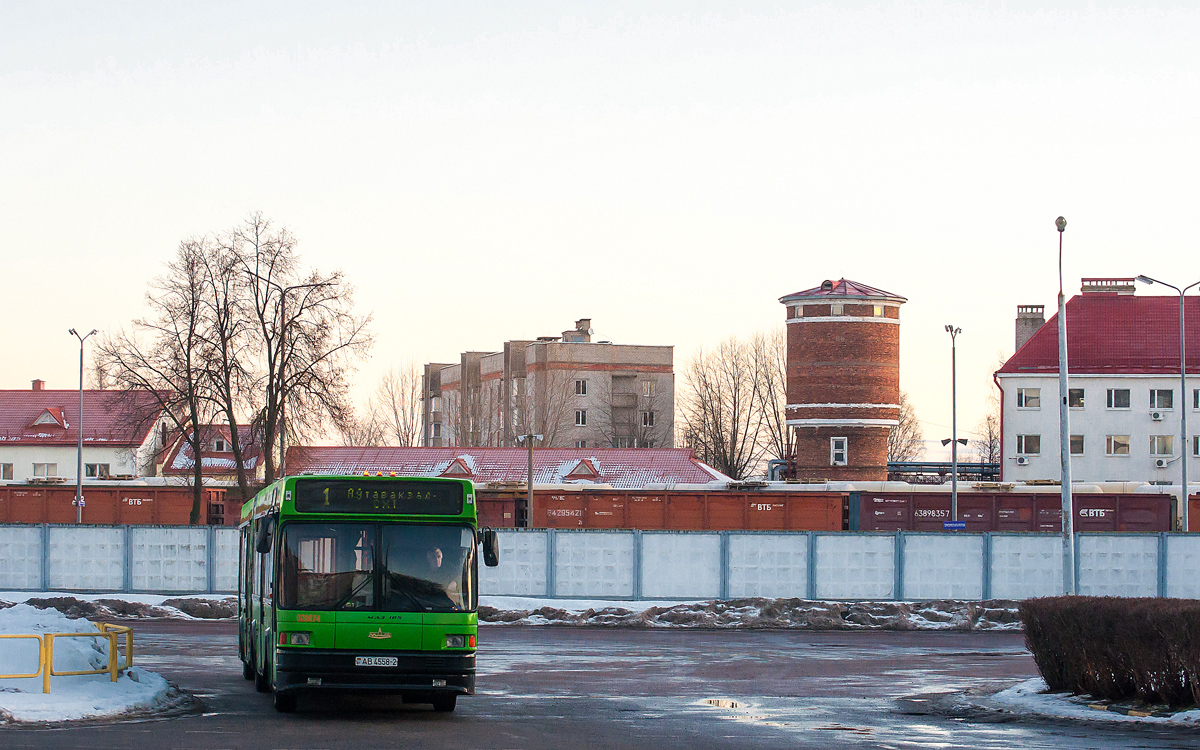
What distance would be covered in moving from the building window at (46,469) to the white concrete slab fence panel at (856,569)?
2323 inches

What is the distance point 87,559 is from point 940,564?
21.8m

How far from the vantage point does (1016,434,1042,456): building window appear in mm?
71875

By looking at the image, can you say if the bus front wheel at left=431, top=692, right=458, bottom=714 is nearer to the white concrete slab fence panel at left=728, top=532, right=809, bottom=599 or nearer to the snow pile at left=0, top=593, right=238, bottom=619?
the snow pile at left=0, top=593, right=238, bottom=619

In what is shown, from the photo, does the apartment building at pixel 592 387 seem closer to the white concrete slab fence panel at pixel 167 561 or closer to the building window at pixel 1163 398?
the building window at pixel 1163 398

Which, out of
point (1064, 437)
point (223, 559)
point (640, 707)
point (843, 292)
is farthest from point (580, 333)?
point (640, 707)

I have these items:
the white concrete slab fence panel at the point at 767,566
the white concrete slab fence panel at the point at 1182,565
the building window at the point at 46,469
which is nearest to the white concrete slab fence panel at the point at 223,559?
the white concrete slab fence panel at the point at 767,566

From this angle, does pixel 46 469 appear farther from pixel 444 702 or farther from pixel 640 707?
pixel 640 707

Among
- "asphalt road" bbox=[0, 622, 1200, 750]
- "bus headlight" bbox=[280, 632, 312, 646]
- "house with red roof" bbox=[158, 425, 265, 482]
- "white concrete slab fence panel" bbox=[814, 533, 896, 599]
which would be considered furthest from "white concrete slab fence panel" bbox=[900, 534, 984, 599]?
"house with red roof" bbox=[158, 425, 265, 482]

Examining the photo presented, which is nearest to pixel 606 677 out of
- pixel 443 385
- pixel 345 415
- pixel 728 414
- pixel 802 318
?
pixel 345 415

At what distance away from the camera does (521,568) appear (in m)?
34.9

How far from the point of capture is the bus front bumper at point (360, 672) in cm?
1477

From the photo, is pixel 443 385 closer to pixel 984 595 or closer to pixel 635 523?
pixel 635 523

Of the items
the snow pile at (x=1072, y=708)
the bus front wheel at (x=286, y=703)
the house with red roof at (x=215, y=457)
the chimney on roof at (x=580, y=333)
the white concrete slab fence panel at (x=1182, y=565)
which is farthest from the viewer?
the chimney on roof at (x=580, y=333)

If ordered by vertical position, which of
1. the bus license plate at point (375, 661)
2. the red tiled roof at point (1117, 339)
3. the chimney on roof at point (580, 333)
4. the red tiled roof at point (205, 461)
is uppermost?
the chimney on roof at point (580, 333)
